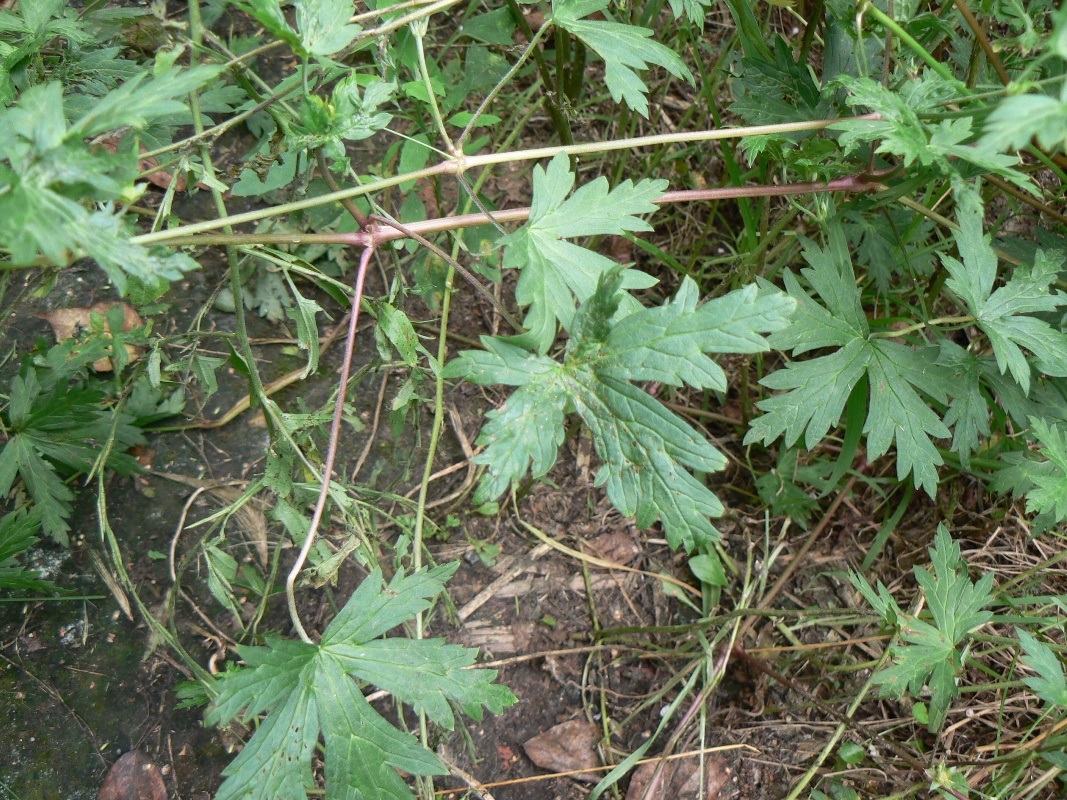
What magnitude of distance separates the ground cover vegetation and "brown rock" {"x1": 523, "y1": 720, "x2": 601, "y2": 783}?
97mm

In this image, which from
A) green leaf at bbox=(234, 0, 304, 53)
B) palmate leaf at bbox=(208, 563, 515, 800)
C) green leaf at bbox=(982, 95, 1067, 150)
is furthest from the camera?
palmate leaf at bbox=(208, 563, 515, 800)

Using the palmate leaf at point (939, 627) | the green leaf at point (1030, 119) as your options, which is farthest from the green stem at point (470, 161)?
the palmate leaf at point (939, 627)

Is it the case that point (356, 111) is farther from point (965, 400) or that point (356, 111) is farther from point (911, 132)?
point (965, 400)

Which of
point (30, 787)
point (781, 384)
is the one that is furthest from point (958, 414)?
point (30, 787)

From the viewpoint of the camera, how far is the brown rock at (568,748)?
2158 millimetres

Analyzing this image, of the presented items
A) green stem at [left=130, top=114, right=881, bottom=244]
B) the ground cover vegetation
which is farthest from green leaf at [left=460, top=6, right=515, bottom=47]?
green stem at [left=130, top=114, right=881, bottom=244]

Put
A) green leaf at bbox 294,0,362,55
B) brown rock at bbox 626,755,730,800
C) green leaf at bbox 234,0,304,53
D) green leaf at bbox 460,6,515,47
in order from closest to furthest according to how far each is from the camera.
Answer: green leaf at bbox 234,0,304,53 < green leaf at bbox 294,0,362,55 < brown rock at bbox 626,755,730,800 < green leaf at bbox 460,6,515,47

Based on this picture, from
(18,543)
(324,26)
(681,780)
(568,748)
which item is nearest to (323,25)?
(324,26)

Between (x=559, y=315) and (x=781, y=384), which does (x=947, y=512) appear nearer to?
(x=781, y=384)

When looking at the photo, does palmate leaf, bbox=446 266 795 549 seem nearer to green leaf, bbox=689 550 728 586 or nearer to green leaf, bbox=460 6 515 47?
green leaf, bbox=689 550 728 586

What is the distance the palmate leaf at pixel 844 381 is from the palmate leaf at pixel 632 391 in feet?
1.68

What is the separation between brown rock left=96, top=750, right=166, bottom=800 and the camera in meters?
1.89

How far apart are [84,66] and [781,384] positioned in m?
1.98

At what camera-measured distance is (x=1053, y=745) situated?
77.9 inches
